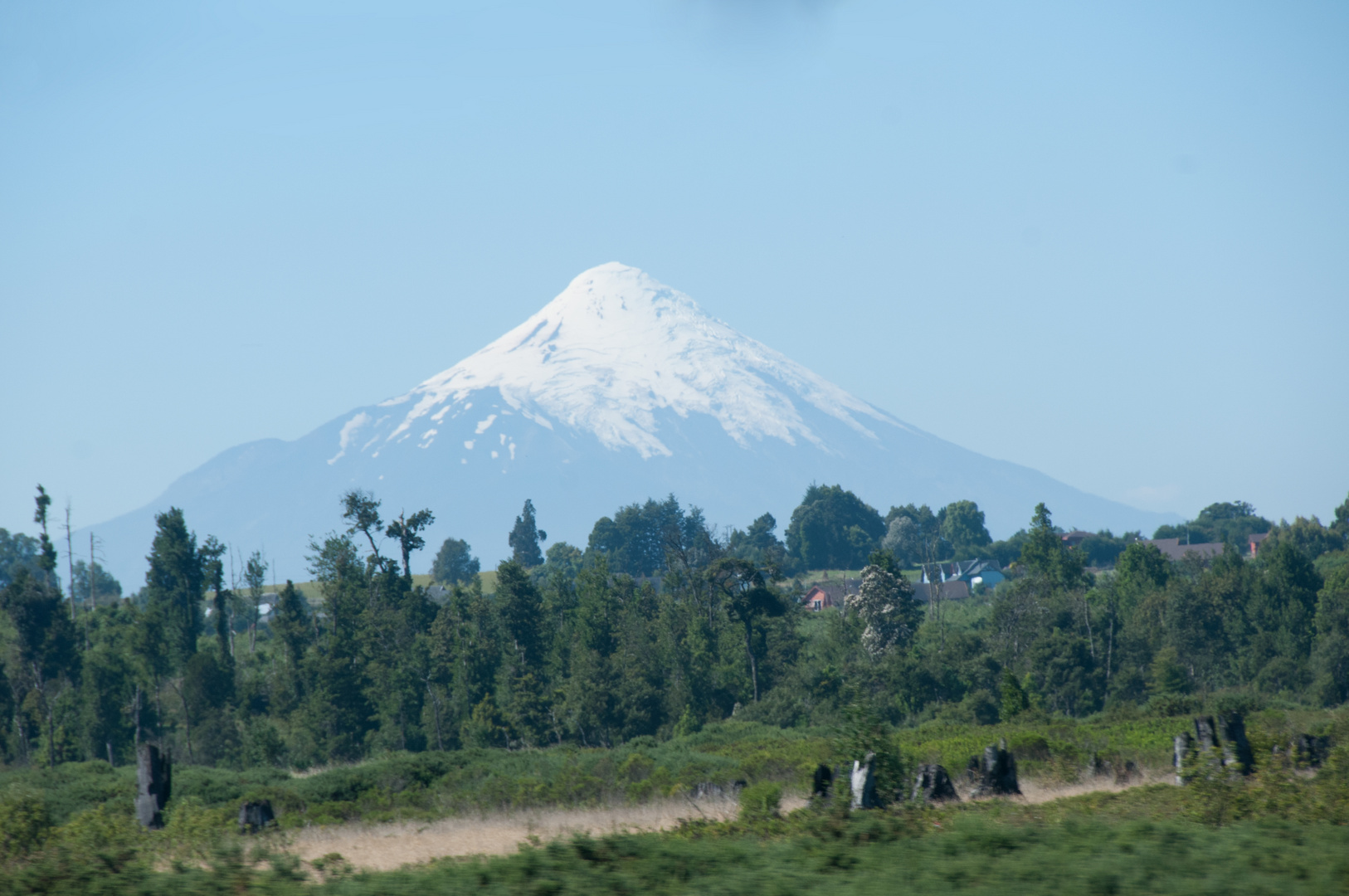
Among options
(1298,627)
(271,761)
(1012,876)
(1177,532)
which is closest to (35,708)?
(271,761)

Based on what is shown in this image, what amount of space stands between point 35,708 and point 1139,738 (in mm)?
64224

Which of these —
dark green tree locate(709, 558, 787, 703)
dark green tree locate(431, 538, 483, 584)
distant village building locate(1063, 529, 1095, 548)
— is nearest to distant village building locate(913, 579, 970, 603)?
distant village building locate(1063, 529, 1095, 548)

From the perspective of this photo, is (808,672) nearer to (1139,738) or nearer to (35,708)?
(1139,738)

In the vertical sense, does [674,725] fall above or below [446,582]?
below

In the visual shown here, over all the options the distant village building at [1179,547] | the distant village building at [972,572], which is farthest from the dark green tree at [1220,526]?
the distant village building at [972,572]

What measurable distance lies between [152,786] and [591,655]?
4016cm

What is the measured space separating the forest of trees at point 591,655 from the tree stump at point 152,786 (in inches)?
1409

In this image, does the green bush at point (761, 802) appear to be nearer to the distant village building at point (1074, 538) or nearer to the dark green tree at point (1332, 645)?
the dark green tree at point (1332, 645)

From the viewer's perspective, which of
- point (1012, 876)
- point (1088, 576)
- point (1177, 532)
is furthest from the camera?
point (1177, 532)

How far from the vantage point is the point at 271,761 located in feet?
208

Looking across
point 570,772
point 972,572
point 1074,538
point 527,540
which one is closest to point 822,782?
point 570,772

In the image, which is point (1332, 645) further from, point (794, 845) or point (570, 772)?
point (794, 845)

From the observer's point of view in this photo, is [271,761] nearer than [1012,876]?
No

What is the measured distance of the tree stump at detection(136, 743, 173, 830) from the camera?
86.7ft
